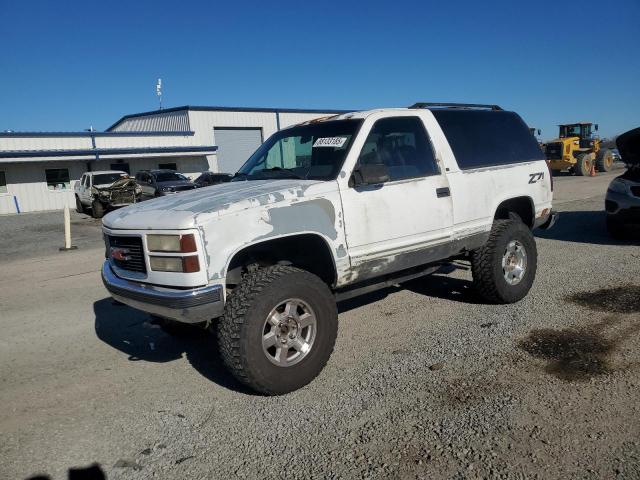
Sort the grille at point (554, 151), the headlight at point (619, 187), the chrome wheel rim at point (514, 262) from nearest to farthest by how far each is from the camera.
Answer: the chrome wheel rim at point (514, 262), the headlight at point (619, 187), the grille at point (554, 151)

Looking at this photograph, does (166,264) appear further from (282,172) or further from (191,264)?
(282,172)

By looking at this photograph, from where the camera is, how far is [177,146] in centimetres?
2927

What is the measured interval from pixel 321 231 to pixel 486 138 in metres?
2.54

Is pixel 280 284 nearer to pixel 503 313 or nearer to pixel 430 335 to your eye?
pixel 430 335

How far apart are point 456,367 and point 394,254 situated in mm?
1048

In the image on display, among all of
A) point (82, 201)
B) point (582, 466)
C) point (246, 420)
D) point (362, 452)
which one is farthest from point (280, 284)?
point (82, 201)

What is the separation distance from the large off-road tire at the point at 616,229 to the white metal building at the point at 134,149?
947 inches

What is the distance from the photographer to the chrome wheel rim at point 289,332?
3441mm

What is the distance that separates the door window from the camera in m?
4.22

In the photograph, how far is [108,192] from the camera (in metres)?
19.5

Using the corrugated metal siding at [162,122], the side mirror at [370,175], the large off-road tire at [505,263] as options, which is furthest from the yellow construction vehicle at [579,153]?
the side mirror at [370,175]

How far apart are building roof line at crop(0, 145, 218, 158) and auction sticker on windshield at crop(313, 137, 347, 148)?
24.9 meters

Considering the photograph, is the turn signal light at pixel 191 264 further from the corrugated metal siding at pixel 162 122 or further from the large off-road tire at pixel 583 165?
the corrugated metal siding at pixel 162 122

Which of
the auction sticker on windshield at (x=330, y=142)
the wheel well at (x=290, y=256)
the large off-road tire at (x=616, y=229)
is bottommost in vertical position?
the large off-road tire at (x=616, y=229)
